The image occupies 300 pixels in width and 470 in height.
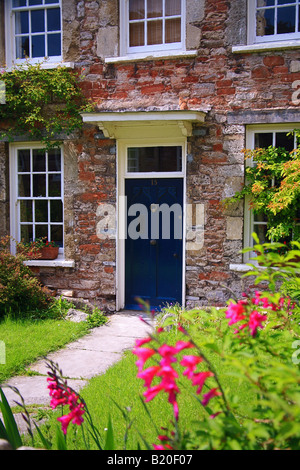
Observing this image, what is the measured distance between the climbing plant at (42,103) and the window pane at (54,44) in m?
0.44

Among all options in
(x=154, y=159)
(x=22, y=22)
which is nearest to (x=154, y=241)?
(x=154, y=159)

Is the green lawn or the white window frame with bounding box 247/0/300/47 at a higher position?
the white window frame with bounding box 247/0/300/47

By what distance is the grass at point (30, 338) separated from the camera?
5121 millimetres

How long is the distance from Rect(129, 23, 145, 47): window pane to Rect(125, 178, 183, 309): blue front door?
89.9 inches

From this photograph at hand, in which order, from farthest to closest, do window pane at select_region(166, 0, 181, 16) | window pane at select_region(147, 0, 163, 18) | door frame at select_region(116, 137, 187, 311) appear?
1. door frame at select_region(116, 137, 187, 311)
2. window pane at select_region(147, 0, 163, 18)
3. window pane at select_region(166, 0, 181, 16)

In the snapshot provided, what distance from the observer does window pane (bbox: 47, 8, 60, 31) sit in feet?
25.7

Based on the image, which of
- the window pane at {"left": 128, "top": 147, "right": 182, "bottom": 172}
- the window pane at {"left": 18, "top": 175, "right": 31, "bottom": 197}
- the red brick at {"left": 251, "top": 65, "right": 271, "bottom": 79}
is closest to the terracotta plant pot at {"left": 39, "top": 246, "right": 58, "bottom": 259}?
the window pane at {"left": 18, "top": 175, "right": 31, "bottom": 197}

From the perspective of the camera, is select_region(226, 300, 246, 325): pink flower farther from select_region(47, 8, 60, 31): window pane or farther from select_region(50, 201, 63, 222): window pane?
select_region(47, 8, 60, 31): window pane

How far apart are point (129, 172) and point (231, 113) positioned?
1.99 metres

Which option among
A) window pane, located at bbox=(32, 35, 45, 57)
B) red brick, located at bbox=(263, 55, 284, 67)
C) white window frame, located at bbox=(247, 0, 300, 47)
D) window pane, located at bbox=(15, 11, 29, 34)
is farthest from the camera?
window pane, located at bbox=(15, 11, 29, 34)

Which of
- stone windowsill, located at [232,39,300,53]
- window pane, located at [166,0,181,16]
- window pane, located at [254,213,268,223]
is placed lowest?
window pane, located at [254,213,268,223]

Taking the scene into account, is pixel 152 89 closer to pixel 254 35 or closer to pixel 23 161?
pixel 254 35

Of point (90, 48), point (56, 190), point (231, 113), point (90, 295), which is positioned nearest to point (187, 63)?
point (231, 113)

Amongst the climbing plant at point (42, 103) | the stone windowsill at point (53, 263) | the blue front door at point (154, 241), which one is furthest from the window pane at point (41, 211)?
the blue front door at point (154, 241)
